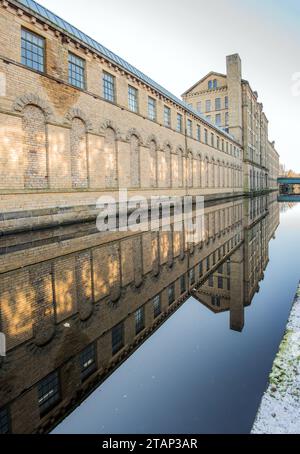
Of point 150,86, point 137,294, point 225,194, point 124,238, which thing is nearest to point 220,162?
point 225,194

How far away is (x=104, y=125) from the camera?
60.1 ft

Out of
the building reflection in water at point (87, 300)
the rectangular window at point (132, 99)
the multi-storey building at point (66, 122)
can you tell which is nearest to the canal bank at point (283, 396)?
the building reflection in water at point (87, 300)

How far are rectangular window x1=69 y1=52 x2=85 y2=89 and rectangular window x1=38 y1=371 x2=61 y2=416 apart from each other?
16.5 m

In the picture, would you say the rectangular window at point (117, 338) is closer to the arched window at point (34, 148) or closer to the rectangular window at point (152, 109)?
the arched window at point (34, 148)

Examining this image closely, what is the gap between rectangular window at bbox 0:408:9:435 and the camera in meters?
2.39

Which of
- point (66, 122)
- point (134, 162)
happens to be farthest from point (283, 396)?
point (134, 162)

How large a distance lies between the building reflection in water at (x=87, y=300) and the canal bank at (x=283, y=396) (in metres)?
1.03

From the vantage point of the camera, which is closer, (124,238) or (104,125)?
(124,238)

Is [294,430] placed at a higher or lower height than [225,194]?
lower

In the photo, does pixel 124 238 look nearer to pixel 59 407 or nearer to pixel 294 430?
pixel 59 407

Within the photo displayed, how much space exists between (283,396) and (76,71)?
59.7 feet

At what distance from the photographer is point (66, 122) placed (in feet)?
50.9

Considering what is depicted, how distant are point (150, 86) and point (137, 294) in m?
21.9

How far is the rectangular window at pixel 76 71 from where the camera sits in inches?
638
